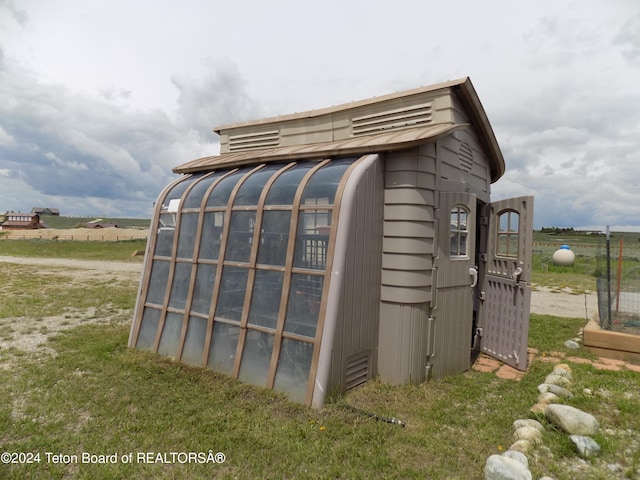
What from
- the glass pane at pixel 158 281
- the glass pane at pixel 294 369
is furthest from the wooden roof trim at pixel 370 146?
the glass pane at pixel 294 369

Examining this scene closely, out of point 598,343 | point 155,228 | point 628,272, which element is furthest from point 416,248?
point 628,272

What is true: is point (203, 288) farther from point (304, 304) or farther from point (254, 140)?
point (254, 140)

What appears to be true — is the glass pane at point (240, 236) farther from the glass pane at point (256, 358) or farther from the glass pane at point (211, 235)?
the glass pane at point (256, 358)

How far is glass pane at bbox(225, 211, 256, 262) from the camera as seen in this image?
5.89m

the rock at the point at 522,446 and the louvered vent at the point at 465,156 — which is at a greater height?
the louvered vent at the point at 465,156

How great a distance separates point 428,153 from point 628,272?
6.76 m

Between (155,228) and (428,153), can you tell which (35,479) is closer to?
(155,228)

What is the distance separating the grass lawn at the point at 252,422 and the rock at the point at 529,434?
0.37ft

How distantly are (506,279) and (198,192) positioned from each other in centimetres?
597

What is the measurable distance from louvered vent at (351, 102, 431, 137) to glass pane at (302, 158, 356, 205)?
4.34 feet

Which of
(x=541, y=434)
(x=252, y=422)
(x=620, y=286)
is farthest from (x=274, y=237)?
(x=620, y=286)

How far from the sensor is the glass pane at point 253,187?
599cm

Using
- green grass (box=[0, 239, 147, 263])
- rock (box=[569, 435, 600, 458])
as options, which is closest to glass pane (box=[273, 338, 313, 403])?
rock (box=[569, 435, 600, 458])

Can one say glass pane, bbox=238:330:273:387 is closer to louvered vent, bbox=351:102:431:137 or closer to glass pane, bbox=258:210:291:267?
glass pane, bbox=258:210:291:267
